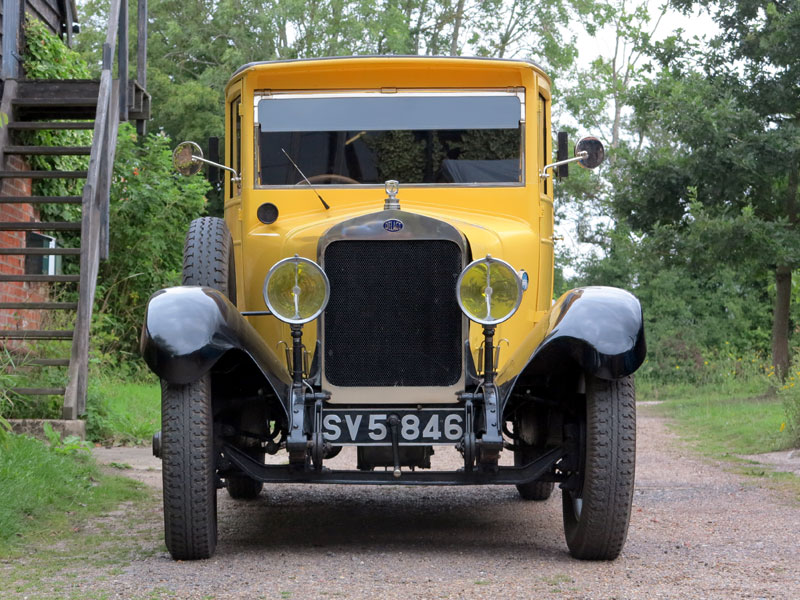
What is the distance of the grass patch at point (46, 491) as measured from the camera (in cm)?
596

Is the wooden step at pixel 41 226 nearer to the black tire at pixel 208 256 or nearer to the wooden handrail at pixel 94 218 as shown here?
the wooden handrail at pixel 94 218

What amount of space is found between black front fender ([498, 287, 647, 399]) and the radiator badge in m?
0.81

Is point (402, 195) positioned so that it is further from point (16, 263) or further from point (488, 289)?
point (16, 263)

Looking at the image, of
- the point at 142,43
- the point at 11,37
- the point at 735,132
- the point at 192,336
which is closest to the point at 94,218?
the point at 11,37

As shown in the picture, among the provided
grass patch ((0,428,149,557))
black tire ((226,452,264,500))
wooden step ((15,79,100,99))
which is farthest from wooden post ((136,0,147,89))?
black tire ((226,452,264,500))

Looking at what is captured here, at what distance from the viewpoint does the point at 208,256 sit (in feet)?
19.1

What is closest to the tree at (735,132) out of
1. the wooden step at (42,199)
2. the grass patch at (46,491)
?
the wooden step at (42,199)

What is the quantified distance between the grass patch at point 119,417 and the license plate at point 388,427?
5520 millimetres

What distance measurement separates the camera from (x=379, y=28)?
1174 inches

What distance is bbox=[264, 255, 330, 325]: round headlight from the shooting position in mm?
5207

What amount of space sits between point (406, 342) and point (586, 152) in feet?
5.16

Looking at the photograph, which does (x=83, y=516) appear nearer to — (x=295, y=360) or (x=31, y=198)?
(x=295, y=360)

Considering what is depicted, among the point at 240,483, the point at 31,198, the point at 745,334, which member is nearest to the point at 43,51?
the point at 31,198

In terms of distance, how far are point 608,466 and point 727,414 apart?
1032cm
